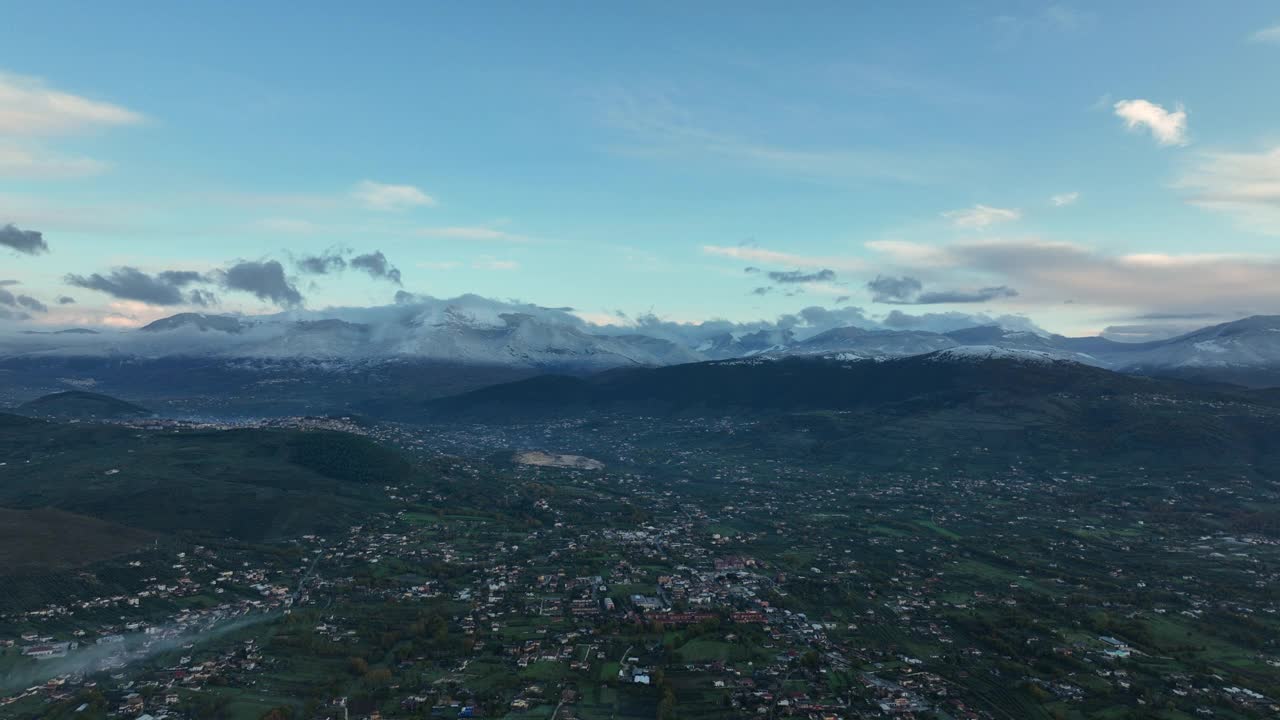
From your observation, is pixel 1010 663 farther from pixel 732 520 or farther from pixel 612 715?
pixel 732 520

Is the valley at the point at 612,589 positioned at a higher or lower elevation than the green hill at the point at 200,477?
lower

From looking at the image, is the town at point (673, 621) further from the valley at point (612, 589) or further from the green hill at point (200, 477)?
the green hill at point (200, 477)

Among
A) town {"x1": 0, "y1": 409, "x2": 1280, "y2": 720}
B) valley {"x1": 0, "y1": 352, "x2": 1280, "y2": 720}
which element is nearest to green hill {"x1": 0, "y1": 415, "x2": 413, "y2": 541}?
valley {"x1": 0, "y1": 352, "x2": 1280, "y2": 720}

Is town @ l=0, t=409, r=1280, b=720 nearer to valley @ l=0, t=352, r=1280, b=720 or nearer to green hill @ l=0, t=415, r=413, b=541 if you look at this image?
valley @ l=0, t=352, r=1280, b=720

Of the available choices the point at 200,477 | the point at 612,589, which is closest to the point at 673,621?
the point at 612,589

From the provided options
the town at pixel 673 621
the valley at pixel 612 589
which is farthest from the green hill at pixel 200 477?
the town at pixel 673 621

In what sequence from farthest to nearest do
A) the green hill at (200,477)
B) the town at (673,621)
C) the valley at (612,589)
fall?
1. the green hill at (200,477)
2. the valley at (612,589)
3. the town at (673,621)

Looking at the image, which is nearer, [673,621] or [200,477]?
[673,621]

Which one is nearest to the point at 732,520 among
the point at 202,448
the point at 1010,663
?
the point at 1010,663

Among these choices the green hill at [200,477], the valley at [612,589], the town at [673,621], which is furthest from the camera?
the green hill at [200,477]

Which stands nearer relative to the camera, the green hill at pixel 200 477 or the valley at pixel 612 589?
the valley at pixel 612 589

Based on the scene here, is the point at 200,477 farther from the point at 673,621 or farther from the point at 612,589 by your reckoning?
the point at 673,621
